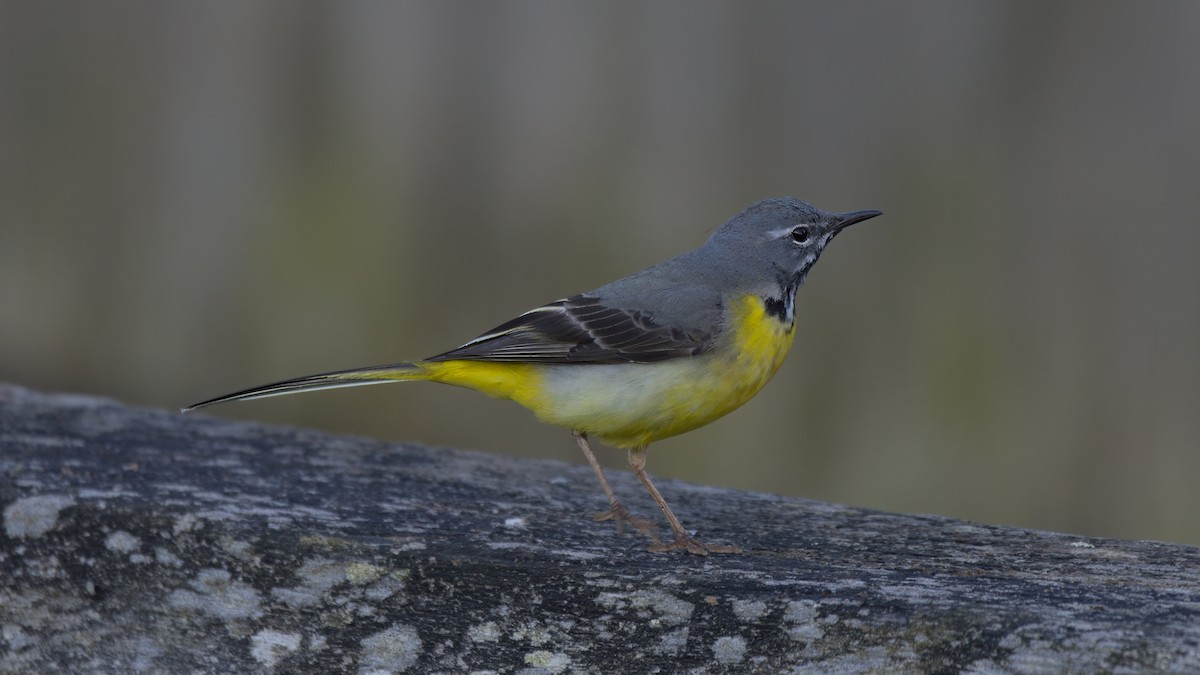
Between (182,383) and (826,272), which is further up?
(826,272)

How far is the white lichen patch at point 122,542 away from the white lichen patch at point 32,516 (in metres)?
0.16

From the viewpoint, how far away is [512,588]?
2623 millimetres

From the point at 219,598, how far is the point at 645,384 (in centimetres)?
149

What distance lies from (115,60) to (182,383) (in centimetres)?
149

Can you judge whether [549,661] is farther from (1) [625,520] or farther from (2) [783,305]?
(2) [783,305]

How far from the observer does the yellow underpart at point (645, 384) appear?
3.70m

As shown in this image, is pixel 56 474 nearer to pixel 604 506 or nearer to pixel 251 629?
pixel 251 629

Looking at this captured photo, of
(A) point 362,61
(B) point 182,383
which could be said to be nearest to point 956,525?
(A) point 362,61

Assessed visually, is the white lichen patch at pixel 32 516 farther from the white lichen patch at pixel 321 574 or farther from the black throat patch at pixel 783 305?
the black throat patch at pixel 783 305

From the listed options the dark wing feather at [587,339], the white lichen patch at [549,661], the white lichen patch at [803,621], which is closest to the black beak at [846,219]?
the dark wing feather at [587,339]

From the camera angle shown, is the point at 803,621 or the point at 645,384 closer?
the point at 803,621

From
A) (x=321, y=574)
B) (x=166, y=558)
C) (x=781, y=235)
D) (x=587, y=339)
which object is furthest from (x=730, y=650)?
(x=781, y=235)

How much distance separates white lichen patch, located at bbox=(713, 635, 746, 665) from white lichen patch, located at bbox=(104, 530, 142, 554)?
144cm

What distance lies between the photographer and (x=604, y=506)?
144 inches
